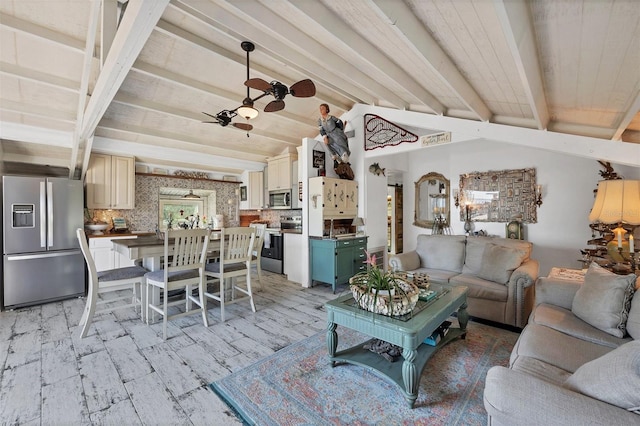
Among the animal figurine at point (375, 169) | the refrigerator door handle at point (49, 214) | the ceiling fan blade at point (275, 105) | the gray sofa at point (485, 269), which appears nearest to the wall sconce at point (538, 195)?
the gray sofa at point (485, 269)

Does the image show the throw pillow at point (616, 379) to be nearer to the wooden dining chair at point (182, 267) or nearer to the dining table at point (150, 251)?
the wooden dining chair at point (182, 267)

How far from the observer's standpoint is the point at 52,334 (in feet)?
9.19

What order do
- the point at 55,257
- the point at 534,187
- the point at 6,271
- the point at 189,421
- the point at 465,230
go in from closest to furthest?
the point at 189,421
the point at 6,271
the point at 55,257
the point at 534,187
the point at 465,230

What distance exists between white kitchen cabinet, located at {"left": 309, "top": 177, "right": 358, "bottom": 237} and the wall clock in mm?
2792

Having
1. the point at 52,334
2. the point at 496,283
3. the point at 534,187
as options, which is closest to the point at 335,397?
the point at 496,283

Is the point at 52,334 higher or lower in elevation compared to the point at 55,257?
lower

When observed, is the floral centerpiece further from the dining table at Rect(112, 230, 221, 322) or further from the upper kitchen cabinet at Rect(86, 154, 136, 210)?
the upper kitchen cabinet at Rect(86, 154, 136, 210)

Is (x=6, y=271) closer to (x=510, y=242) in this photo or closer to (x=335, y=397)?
(x=335, y=397)

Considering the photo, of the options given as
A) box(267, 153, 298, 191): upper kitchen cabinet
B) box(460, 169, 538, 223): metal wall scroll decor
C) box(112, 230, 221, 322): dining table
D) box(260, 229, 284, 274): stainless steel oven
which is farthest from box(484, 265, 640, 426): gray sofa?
box(267, 153, 298, 191): upper kitchen cabinet

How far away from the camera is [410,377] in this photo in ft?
5.72

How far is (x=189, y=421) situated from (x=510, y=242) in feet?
13.3

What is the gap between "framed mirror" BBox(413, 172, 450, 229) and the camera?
5787mm

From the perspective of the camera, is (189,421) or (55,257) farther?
(55,257)

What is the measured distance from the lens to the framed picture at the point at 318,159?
4.77m
